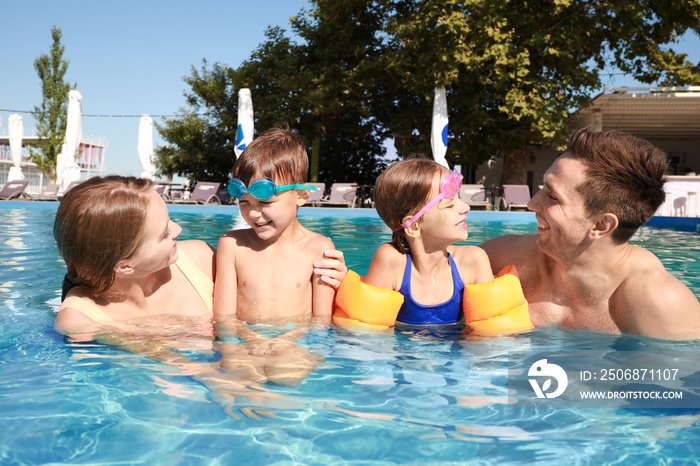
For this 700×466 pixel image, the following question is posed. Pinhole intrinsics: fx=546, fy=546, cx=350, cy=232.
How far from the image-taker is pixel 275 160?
9.98ft

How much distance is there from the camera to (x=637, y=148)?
2.58m

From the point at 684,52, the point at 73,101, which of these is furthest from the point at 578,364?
the point at 684,52

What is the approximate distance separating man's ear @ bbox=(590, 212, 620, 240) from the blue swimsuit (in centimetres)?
80

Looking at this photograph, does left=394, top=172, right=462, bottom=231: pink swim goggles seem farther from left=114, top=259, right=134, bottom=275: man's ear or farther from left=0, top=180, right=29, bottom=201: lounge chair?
left=0, top=180, right=29, bottom=201: lounge chair

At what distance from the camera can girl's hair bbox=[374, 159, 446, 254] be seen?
3.05 meters

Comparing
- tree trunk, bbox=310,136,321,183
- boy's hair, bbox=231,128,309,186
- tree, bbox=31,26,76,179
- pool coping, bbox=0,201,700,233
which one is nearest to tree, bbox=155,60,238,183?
tree trunk, bbox=310,136,321,183

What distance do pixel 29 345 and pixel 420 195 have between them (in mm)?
2200

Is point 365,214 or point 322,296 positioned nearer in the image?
point 322,296

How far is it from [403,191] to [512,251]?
2.90ft

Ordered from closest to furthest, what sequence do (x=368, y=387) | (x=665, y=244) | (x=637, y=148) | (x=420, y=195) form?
(x=368, y=387) → (x=637, y=148) → (x=420, y=195) → (x=665, y=244)

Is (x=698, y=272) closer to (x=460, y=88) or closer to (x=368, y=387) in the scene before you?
(x=368, y=387)

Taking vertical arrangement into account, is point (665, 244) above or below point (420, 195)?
below

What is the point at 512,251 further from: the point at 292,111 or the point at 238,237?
the point at 292,111

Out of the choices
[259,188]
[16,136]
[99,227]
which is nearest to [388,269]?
[259,188]
